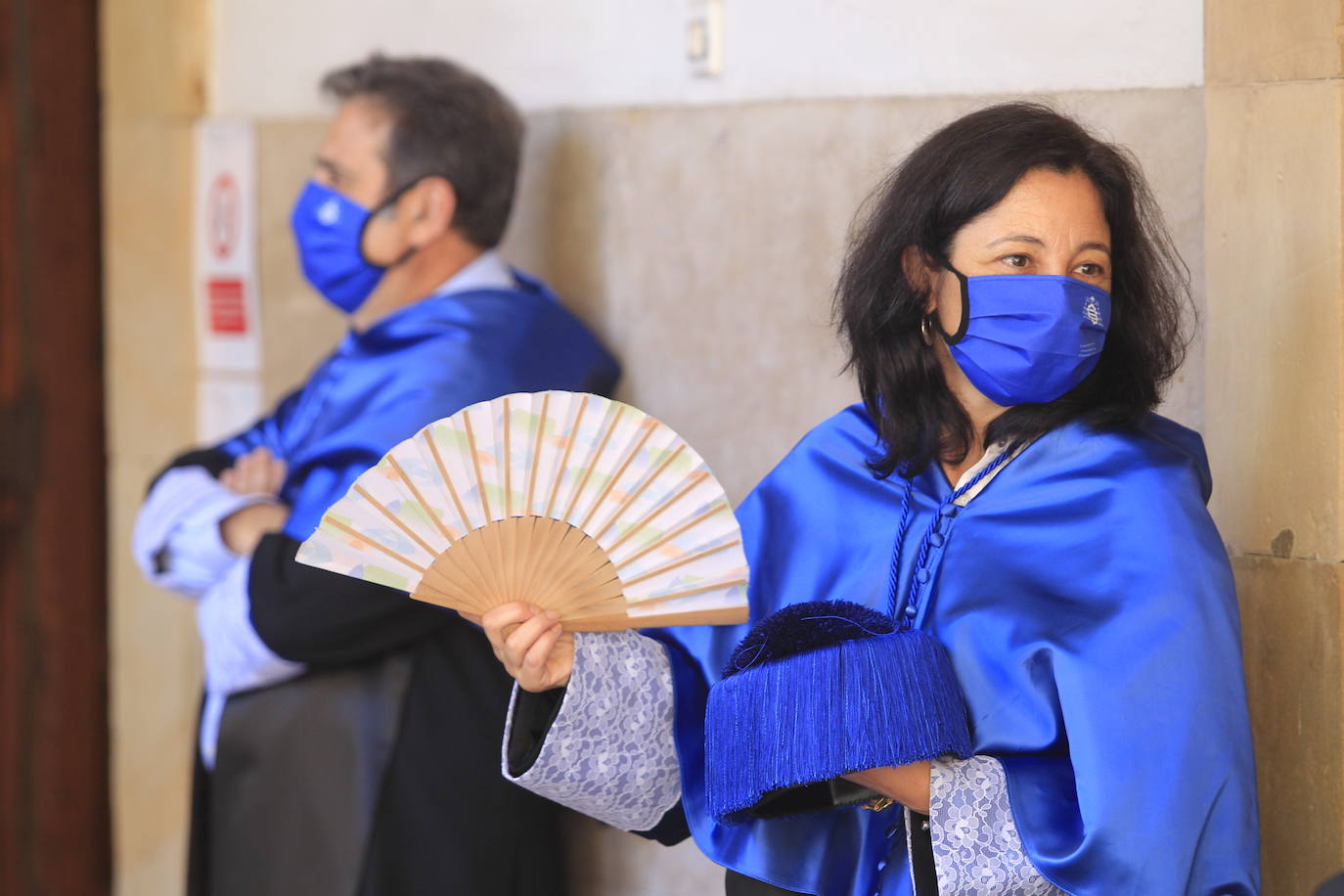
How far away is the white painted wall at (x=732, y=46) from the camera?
6.74 feet

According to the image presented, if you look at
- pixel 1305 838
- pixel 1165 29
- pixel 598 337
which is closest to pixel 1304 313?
pixel 1165 29

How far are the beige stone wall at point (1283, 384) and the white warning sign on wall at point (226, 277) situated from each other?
7.07ft

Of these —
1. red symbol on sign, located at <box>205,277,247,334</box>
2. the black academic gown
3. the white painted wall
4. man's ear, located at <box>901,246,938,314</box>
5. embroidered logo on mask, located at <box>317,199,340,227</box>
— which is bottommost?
the black academic gown

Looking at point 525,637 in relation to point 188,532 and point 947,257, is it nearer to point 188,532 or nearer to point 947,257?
point 947,257

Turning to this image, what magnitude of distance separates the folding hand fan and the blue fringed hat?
0.26 feet

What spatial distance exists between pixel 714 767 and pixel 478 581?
327mm

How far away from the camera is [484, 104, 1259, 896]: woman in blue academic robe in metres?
1.45

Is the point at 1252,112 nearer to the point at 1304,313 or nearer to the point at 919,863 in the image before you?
the point at 1304,313

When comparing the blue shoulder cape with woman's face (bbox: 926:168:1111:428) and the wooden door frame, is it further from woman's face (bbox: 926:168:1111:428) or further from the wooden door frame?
the wooden door frame

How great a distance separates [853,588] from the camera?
1.68 metres

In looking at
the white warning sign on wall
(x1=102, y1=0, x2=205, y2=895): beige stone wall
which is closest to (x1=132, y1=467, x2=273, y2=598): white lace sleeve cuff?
the white warning sign on wall

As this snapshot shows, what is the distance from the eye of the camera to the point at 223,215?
10.9 ft

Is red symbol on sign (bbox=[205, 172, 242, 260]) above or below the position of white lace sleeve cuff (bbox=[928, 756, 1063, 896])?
above

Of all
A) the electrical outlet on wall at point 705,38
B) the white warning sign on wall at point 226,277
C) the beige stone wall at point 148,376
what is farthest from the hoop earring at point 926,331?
the beige stone wall at point 148,376
